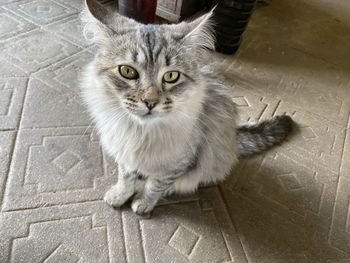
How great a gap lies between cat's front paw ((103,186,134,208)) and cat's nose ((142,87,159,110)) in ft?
1.63

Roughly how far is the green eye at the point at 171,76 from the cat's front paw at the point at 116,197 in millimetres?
533

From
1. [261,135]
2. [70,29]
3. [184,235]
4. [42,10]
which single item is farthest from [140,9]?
[184,235]

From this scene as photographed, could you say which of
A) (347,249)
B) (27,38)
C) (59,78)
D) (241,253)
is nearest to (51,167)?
(59,78)

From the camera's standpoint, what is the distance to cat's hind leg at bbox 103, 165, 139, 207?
129 centimetres

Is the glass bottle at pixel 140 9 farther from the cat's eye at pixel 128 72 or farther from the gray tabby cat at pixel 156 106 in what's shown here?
the cat's eye at pixel 128 72

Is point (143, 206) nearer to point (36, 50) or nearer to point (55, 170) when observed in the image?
point (55, 170)

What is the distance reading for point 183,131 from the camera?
3.64 feet

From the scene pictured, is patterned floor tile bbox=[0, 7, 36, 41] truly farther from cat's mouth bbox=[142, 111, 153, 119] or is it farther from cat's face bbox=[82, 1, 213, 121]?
cat's mouth bbox=[142, 111, 153, 119]

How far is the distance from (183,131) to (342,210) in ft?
2.76

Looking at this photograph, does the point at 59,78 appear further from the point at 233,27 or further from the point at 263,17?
the point at 263,17

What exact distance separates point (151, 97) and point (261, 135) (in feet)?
2.61

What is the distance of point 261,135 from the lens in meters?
1.55

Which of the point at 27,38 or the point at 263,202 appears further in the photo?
the point at 27,38

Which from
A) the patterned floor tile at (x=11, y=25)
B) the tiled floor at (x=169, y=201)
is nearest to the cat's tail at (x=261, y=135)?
the tiled floor at (x=169, y=201)
